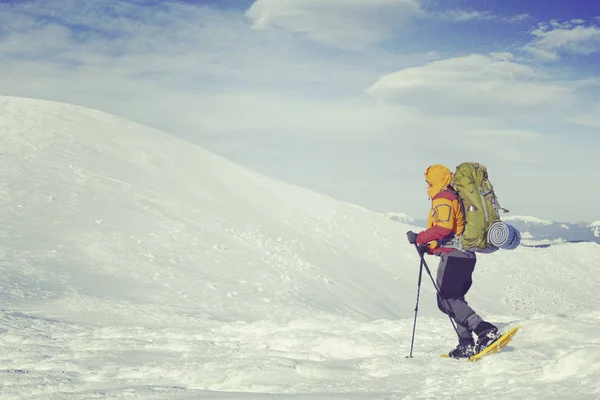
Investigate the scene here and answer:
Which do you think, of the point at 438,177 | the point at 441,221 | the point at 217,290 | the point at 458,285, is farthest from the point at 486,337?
the point at 217,290

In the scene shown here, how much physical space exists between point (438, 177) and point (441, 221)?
620 mm

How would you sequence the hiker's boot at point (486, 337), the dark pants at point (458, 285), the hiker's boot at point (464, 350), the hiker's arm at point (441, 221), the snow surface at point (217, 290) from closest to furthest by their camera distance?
the snow surface at point (217, 290)
the hiker's boot at point (486, 337)
the hiker's boot at point (464, 350)
the hiker's arm at point (441, 221)
the dark pants at point (458, 285)

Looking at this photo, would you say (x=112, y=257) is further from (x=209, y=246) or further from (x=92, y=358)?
(x=92, y=358)

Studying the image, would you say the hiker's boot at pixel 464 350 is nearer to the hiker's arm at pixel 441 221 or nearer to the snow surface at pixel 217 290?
the snow surface at pixel 217 290

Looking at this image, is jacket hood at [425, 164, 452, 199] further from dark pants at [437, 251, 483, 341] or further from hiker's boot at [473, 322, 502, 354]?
hiker's boot at [473, 322, 502, 354]

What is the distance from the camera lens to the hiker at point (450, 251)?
6586 millimetres

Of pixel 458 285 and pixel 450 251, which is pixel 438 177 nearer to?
pixel 450 251


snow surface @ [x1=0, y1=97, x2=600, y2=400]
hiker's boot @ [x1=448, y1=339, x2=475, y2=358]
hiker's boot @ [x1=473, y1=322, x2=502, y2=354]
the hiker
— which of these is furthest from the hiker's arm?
snow surface @ [x1=0, y1=97, x2=600, y2=400]

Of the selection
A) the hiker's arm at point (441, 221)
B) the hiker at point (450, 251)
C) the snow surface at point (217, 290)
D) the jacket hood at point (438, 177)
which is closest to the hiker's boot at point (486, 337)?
the hiker at point (450, 251)

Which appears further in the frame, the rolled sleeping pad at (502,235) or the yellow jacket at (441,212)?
the yellow jacket at (441,212)

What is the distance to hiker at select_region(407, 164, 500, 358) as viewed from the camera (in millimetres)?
6586

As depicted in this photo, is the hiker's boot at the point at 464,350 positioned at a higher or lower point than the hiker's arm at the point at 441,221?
lower

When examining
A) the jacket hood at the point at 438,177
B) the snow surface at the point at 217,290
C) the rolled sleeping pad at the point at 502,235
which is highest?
the jacket hood at the point at 438,177

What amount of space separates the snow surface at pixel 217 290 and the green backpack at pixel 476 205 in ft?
4.60
